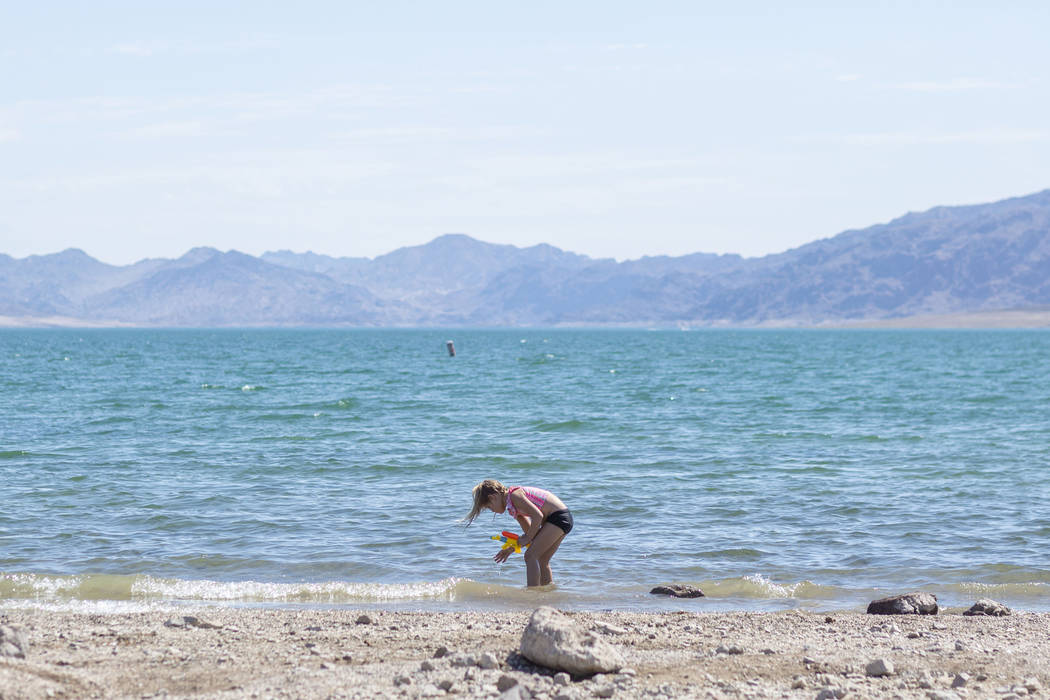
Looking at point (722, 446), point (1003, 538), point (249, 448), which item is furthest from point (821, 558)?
point (249, 448)

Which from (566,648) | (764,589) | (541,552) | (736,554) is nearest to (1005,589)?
(764,589)

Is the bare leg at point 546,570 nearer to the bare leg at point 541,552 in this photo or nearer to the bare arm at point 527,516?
the bare leg at point 541,552

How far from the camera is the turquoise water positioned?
40.6ft

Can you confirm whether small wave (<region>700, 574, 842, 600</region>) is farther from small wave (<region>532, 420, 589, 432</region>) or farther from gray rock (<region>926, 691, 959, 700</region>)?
small wave (<region>532, 420, 589, 432</region>)

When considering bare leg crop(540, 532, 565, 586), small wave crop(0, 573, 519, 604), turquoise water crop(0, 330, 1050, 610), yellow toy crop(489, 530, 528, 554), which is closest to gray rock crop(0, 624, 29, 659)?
turquoise water crop(0, 330, 1050, 610)

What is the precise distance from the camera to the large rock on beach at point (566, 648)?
7742 millimetres

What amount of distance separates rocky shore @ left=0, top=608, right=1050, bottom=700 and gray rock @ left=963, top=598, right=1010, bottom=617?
0.87ft

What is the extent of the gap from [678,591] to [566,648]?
4292 mm

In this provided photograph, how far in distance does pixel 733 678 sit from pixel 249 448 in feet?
59.4

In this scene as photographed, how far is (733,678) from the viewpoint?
26.1ft

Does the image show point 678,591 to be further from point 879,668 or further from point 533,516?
point 879,668

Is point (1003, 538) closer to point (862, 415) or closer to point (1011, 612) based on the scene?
point (1011, 612)

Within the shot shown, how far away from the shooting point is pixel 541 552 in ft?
38.9

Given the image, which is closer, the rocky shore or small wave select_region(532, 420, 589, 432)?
the rocky shore
